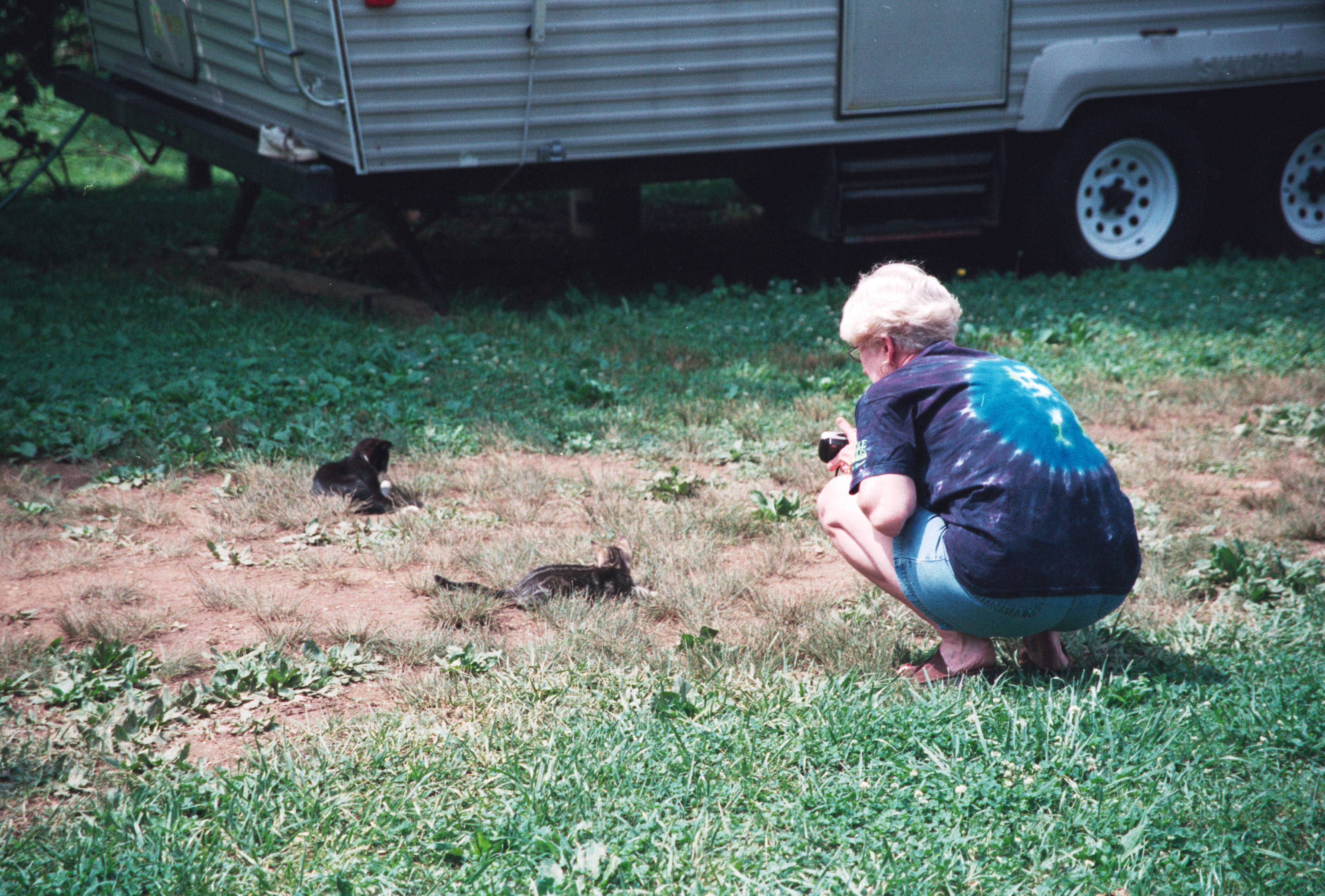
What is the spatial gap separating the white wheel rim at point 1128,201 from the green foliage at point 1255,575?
180 inches

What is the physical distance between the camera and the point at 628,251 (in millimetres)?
8828

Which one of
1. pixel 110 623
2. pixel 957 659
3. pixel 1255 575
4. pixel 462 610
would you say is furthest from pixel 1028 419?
pixel 110 623

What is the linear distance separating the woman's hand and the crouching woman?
0.48ft

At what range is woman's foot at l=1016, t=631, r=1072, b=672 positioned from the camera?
293cm

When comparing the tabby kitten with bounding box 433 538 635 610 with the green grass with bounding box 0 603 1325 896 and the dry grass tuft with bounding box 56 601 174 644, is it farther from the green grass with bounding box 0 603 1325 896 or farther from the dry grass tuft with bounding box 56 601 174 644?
the dry grass tuft with bounding box 56 601 174 644

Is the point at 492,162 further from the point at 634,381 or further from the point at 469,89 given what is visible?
the point at 634,381

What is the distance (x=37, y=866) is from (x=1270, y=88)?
8539mm

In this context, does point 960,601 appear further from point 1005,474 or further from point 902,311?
point 902,311

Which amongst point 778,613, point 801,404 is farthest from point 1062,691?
point 801,404

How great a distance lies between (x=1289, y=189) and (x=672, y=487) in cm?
628

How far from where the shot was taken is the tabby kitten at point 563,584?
3402mm

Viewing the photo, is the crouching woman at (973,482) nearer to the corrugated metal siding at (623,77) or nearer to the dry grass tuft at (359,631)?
the dry grass tuft at (359,631)

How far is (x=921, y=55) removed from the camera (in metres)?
6.82

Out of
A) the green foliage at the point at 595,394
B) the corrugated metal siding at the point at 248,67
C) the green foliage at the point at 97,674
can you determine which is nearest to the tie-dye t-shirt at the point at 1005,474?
the green foliage at the point at 97,674
